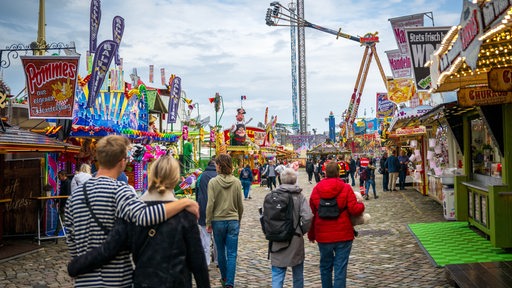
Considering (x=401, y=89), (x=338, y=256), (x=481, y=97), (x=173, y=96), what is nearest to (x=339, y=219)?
(x=338, y=256)

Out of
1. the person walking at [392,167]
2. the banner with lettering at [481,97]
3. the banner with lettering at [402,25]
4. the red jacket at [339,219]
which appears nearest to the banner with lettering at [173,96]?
the person walking at [392,167]

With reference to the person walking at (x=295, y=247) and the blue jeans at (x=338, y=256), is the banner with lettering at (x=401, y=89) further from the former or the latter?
the person walking at (x=295, y=247)

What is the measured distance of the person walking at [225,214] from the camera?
20.4 feet

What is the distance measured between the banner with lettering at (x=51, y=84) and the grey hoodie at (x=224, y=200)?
625 cm

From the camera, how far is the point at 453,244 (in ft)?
28.8

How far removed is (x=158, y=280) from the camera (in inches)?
115

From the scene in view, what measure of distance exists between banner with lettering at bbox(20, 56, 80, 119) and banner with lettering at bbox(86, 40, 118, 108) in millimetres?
1073

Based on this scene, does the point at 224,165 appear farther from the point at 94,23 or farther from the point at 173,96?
the point at 173,96

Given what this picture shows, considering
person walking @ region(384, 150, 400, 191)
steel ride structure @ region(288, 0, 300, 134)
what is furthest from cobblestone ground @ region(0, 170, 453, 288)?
steel ride structure @ region(288, 0, 300, 134)

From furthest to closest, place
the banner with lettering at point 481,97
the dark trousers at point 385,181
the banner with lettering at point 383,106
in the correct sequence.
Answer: the banner with lettering at point 383,106
the dark trousers at point 385,181
the banner with lettering at point 481,97

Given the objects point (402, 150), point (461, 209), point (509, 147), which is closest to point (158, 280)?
point (509, 147)

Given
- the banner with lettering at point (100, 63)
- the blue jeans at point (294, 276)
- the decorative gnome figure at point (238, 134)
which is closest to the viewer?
the blue jeans at point (294, 276)

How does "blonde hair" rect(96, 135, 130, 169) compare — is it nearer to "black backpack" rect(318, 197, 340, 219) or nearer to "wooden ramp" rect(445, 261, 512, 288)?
"black backpack" rect(318, 197, 340, 219)

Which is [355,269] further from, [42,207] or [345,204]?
[42,207]
